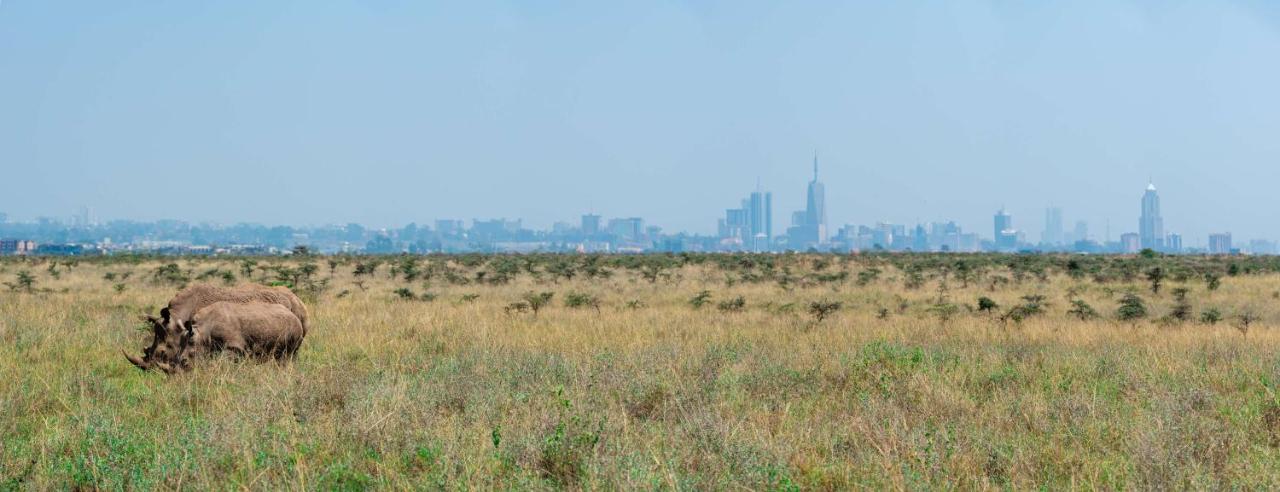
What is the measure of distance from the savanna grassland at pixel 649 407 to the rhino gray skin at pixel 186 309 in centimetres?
30

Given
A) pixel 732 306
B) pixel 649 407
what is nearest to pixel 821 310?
pixel 732 306

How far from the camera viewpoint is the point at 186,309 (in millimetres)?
10695

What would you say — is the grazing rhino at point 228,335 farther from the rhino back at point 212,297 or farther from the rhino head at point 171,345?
the rhino back at point 212,297

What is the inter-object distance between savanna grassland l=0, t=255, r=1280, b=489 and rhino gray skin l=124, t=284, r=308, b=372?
0.30m

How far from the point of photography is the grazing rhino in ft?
32.2

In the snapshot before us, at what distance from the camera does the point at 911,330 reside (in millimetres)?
14953

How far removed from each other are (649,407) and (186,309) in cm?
587

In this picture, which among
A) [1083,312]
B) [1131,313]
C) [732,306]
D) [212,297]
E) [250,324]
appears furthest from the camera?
[732,306]

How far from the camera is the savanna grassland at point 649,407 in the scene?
19.2ft

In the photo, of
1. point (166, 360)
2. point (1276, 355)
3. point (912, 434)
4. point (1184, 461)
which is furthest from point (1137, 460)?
point (166, 360)

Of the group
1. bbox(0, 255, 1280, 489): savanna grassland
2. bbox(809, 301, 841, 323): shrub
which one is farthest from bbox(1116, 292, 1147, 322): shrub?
bbox(809, 301, 841, 323): shrub

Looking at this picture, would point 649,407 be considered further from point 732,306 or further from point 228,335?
point 732,306

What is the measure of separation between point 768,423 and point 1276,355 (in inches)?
297

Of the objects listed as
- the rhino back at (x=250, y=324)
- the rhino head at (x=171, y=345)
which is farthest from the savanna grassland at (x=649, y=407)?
the rhino back at (x=250, y=324)
